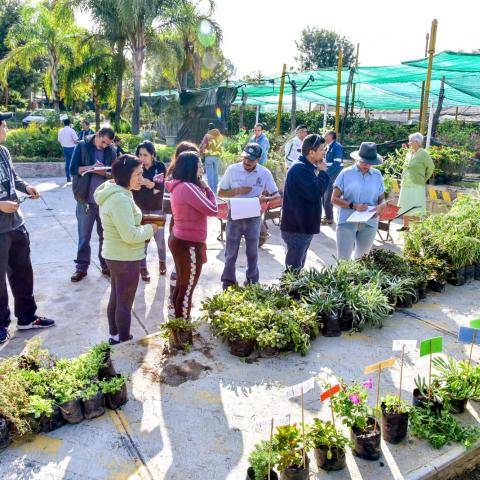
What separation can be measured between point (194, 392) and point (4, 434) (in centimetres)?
113

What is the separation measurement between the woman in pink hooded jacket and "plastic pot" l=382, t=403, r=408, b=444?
1.95 metres

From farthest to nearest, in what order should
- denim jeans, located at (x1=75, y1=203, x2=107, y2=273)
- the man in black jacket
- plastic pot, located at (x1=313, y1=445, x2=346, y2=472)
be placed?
denim jeans, located at (x1=75, y1=203, x2=107, y2=273)
the man in black jacket
plastic pot, located at (x1=313, y1=445, x2=346, y2=472)

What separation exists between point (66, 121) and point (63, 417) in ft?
32.1

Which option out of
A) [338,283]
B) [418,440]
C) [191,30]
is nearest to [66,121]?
[191,30]

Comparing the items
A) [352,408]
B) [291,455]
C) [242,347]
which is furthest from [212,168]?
[291,455]

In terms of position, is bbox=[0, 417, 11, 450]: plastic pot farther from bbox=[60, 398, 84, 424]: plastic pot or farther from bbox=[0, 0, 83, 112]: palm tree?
bbox=[0, 0, 83, 112]: palm tree

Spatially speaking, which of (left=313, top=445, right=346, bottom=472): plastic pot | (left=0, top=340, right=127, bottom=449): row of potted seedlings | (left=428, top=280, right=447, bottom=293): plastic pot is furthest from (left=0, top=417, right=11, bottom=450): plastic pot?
(left=428, top=280, right=447, bottom=293): plastic pot

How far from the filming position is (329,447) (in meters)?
2.44

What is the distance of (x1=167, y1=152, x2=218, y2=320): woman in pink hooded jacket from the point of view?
378 centimetres

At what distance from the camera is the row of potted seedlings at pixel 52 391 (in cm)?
260

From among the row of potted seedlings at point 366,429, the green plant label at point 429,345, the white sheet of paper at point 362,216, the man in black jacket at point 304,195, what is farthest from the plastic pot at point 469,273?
the green plant label at point 429,345

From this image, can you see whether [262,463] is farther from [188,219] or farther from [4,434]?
[188,219]

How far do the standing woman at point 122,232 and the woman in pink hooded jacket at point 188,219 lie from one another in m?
0.26

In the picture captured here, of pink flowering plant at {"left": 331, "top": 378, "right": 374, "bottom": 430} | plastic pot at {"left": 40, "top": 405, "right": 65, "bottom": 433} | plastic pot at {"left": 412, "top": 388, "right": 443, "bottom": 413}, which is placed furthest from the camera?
plastic pot at {"left": 412, "top": 388, "right": 443, "bottom": 413}
